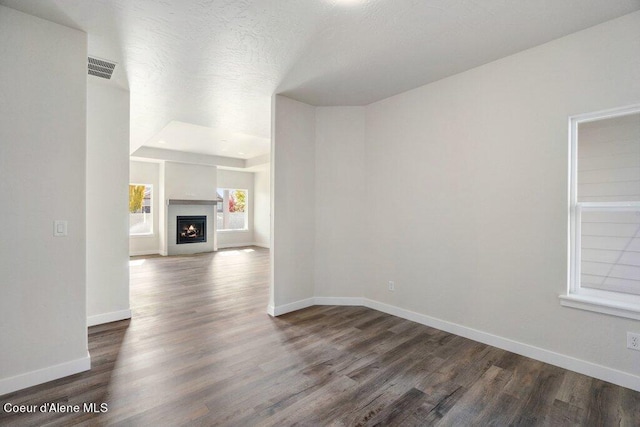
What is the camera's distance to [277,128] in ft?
12.0

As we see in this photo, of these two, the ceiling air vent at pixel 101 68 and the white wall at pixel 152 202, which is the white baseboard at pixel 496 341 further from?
the white wall at pixel 152 202

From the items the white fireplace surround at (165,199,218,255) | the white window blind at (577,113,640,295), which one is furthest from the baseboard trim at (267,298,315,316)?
the white fireplace surround at (165,199,218,255)

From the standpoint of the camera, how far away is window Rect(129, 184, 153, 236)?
8.24 m

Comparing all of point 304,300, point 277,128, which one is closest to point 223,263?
point 304,300

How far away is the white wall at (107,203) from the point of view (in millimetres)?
3240

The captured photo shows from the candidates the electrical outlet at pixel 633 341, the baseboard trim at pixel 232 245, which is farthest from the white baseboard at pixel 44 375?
the baseboard trim at pixel 232 245

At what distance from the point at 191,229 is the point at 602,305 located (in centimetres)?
890

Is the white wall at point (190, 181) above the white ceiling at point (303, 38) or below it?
below

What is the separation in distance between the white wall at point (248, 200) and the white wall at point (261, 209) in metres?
0.13

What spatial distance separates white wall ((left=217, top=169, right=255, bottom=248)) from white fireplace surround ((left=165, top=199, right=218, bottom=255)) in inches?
26.6

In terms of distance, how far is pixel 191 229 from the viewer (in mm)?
8789

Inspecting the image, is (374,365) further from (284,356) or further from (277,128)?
(277,128)

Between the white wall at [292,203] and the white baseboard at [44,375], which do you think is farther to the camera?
the white wall at [292,203]

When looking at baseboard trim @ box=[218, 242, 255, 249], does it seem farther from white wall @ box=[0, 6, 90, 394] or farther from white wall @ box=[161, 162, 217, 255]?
white wall @ box=[0, 6, 90, 394]
